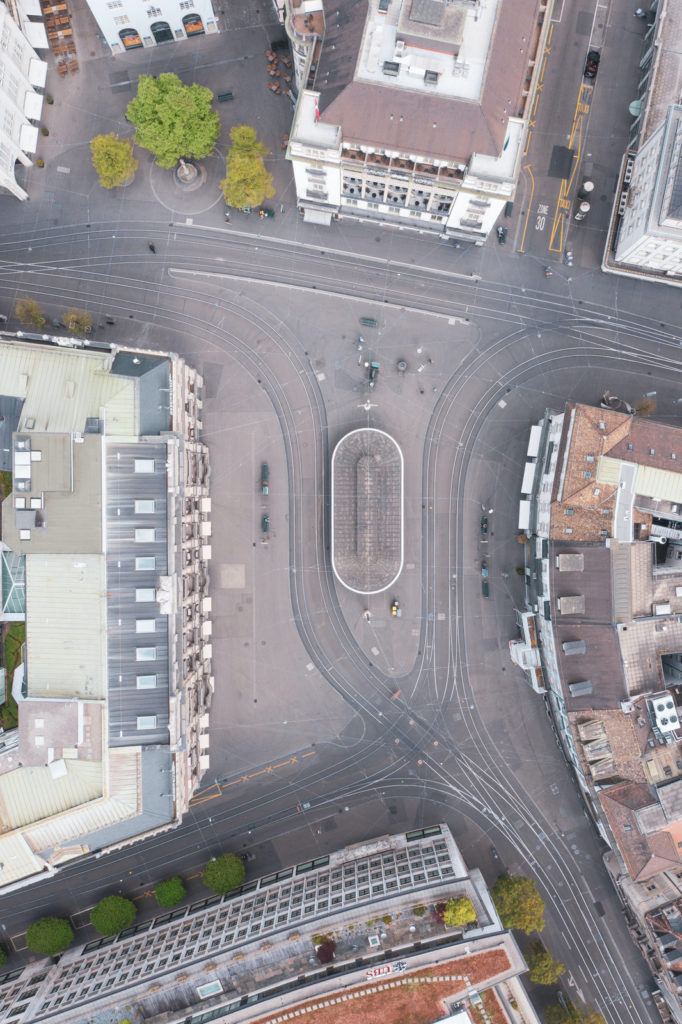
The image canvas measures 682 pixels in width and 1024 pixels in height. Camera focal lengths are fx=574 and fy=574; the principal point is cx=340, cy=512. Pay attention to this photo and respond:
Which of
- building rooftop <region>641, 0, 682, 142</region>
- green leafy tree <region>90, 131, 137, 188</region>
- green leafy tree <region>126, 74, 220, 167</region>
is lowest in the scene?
green leafy tree <region>90, 131, 137, 188</region>

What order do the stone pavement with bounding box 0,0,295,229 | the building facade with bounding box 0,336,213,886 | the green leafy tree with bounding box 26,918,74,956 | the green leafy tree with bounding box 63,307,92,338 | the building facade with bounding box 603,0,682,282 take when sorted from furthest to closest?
the stone pavement with bounding box 0,0,295,229 → the green leafy tree with bounding box 63,307,92,338 → the green leafy tree with bounding box 26,918,74,956 → the building facade with bounding box 603,0,682,282 → the building facade with bounding box 0,336,213,886

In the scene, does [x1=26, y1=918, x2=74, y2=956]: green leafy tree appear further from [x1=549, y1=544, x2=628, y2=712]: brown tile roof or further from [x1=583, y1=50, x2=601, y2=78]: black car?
[x1=583, y1=50, x2=601, y2=78]: black car

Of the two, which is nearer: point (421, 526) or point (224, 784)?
point (224, 784)

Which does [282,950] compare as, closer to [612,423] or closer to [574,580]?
[574,580]

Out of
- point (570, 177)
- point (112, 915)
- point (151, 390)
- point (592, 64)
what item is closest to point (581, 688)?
point (151, 390)

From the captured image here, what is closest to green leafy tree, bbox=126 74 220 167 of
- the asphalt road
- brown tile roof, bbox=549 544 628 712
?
the asphalt road

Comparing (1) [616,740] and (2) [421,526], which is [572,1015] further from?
(2) [421,526]

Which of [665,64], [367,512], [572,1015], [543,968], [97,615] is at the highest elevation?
[665,64]
